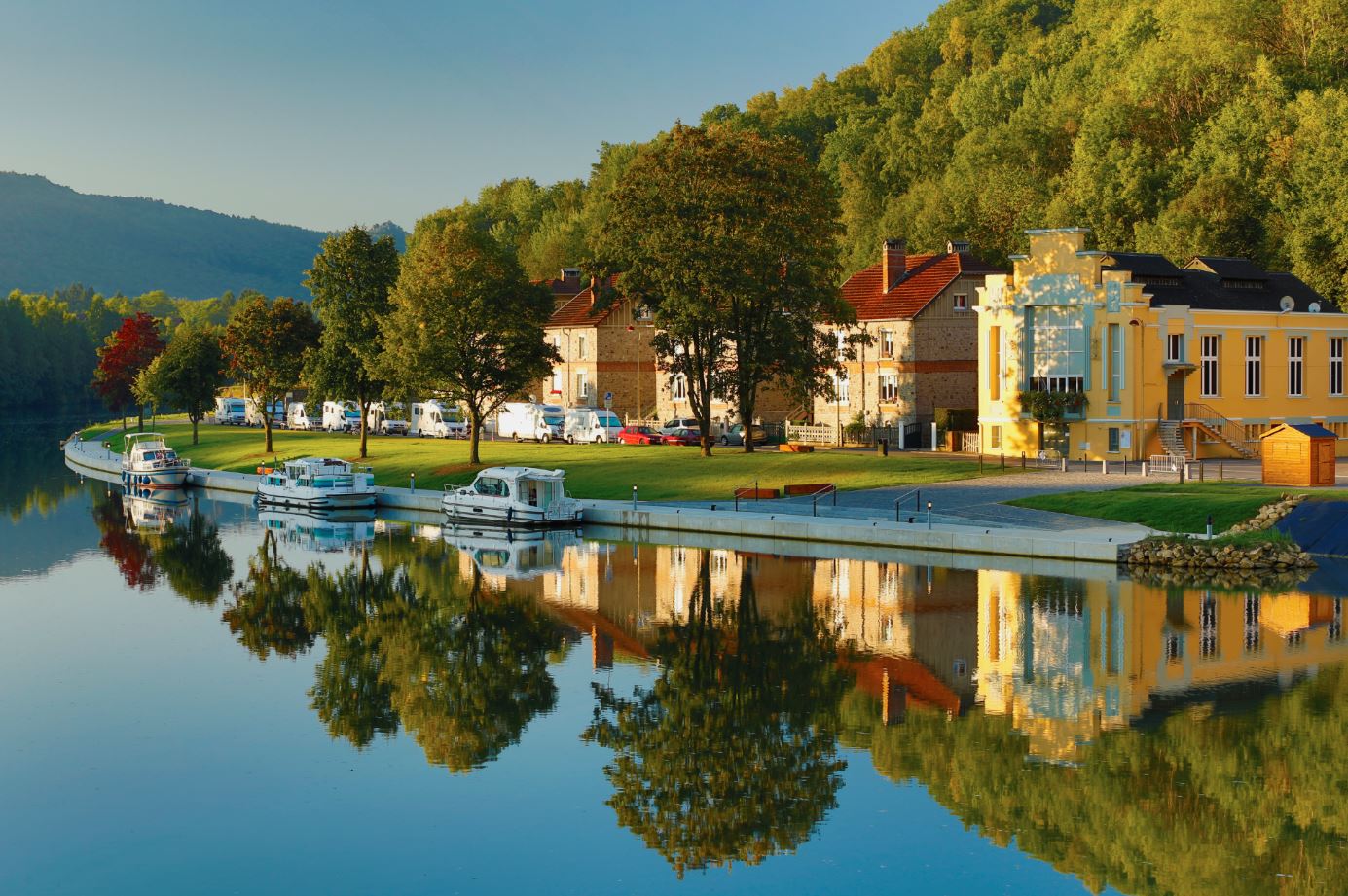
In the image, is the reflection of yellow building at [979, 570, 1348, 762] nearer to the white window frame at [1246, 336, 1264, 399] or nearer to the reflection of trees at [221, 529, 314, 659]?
the reflection of trees at [221, 529, 314, 659]

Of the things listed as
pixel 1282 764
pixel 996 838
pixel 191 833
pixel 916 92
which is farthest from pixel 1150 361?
pixel 916 92

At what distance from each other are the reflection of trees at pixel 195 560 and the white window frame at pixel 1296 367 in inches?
2014

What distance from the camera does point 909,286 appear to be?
88312mm

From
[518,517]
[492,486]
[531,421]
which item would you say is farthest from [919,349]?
[518,517]

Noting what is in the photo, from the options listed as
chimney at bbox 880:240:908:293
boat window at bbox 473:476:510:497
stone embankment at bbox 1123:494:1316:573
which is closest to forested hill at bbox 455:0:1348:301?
chimney at bbox 880:240:908:293

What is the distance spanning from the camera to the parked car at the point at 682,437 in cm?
9162

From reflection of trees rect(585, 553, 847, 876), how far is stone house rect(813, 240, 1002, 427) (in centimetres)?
4753

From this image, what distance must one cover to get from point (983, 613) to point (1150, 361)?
117 ft

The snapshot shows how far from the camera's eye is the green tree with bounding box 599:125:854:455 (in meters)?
73.0

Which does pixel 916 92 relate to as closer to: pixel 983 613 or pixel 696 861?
A: pixel 983 613

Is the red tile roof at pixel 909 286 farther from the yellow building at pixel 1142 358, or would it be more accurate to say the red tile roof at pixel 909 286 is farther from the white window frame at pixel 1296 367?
the white window frame at pixel 1296 367

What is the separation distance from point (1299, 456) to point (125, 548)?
44.1m

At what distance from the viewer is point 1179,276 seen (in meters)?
75.5

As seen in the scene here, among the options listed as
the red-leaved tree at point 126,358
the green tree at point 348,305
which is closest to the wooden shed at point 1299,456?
the green tree at point 348,305
